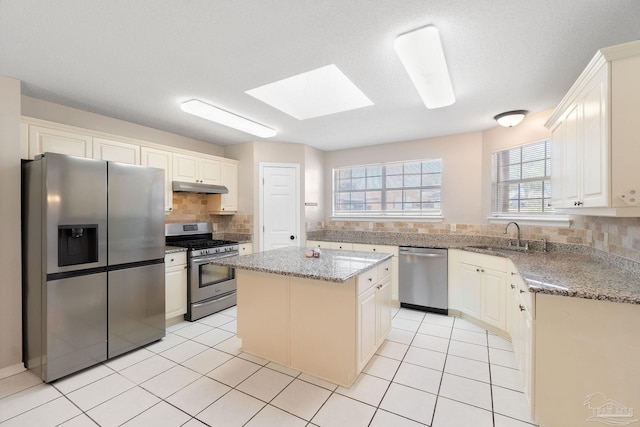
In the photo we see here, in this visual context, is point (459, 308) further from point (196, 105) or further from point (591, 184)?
point (196, 105)

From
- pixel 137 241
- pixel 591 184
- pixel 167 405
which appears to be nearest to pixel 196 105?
pixel 137 241

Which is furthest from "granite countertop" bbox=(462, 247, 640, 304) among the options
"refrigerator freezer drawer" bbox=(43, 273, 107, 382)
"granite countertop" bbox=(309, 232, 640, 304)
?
"refrigerator freezer drawer" bbox=(43, 273, 107, 382)

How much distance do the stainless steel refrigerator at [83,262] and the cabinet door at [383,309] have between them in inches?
88.6

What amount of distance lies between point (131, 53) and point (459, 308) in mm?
4161

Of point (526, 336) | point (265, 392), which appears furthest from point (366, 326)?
point (526, 336)

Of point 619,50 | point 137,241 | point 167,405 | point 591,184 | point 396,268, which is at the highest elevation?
point 619,50

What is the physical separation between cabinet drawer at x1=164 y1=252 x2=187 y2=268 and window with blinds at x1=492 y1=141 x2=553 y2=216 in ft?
13.3

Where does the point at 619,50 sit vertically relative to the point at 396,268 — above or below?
above

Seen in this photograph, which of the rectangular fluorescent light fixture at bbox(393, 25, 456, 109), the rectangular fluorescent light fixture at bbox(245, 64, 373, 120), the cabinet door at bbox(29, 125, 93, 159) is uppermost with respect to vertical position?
the rectangular fluorescent light fixture at bbox(245, 64, 373, 120)

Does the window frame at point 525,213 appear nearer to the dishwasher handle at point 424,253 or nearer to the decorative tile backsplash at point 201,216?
the dishwasher handle at point 424,253

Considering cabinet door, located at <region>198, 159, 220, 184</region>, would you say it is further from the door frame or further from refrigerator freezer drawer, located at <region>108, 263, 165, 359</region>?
refrigerator freezer drawer, located at <region>108, 263, 165, 359</region>

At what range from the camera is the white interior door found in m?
4.38

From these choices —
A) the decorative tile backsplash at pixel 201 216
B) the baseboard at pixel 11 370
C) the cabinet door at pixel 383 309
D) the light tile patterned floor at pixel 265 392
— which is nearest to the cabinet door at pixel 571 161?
the light tile patterned floor at pixel 265 392

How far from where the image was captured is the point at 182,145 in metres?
4.03
